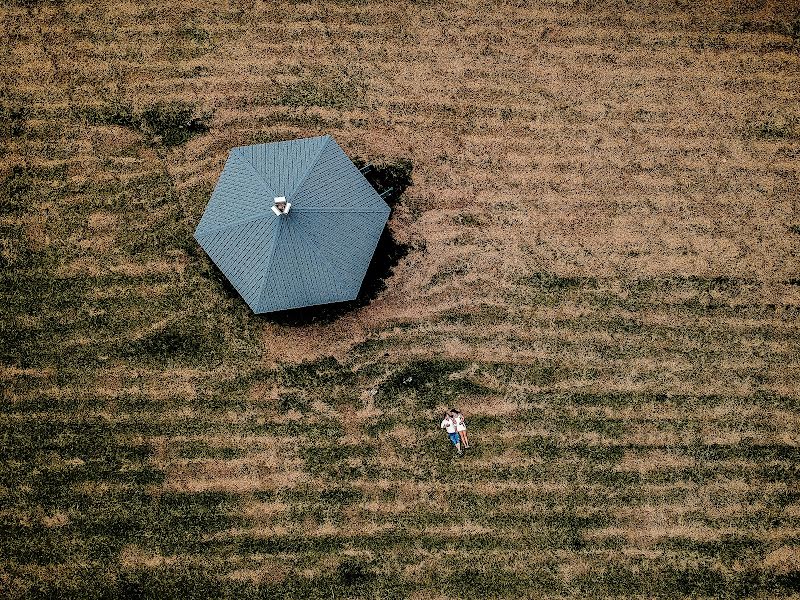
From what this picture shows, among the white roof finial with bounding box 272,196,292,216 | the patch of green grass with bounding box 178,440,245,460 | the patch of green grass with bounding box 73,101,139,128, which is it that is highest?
the patch of green grass with bounding box 73,101,139,128

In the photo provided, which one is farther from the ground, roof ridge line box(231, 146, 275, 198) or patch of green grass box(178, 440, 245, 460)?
roof ridge line box(231, 146, 275, 198)

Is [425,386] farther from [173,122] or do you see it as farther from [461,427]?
[173,122]

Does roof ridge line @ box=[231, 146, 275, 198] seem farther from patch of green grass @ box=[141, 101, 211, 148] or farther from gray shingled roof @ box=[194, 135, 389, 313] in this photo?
patch of green grass @ box=[141, 101, 211, 148]

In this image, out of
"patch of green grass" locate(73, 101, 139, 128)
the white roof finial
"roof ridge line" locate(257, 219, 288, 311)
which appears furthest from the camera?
"patch of green grass" locate(73, 101, 139, 128)

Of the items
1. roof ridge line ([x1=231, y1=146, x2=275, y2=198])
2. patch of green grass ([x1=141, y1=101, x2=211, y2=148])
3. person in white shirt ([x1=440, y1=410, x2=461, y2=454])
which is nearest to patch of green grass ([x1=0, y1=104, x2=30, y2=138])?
patch of green grass ([x1=141, y1=101, x2=211, y2=148])

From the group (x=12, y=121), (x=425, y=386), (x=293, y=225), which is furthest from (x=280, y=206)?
(x=12, y=121)

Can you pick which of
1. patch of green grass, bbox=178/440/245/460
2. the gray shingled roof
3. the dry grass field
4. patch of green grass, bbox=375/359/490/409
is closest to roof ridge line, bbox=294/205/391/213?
the gray shingled roof

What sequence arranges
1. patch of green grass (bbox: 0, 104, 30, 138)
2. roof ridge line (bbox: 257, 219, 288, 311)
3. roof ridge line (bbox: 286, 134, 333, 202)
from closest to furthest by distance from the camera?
roof ridge line (bbox: 257, 219, 288, 311) → roof ridge line (bbox: 286, 134, 333, 202) → patch of green grass (bbox: 0, 104, 30, 138)

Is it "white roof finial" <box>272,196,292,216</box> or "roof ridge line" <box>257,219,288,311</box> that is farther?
"roof ridge line" <box>257,219,288,311</box>
